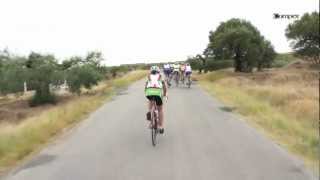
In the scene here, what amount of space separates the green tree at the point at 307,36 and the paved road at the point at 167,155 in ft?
204

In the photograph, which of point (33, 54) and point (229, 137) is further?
point (33, 54)

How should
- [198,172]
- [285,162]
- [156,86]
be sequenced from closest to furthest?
[198,172], [285,162], [156,86]

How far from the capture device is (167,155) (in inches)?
468

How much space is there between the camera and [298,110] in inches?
875

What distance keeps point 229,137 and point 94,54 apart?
36547mm

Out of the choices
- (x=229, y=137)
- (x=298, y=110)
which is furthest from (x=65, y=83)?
(x=229, y=137)

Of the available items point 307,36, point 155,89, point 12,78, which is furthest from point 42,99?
point 307,36

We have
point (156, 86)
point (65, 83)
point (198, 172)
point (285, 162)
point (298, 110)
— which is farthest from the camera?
point (65, 83)

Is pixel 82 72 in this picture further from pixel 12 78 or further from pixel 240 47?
pixel 240 47

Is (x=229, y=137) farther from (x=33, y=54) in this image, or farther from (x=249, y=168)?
(x=33, y=54)

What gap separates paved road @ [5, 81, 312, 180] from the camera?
393 inches

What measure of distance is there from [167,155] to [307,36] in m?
70.0

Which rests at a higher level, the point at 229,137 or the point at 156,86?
the point at 156,86

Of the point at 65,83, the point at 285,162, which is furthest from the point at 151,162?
the point at 65,83
